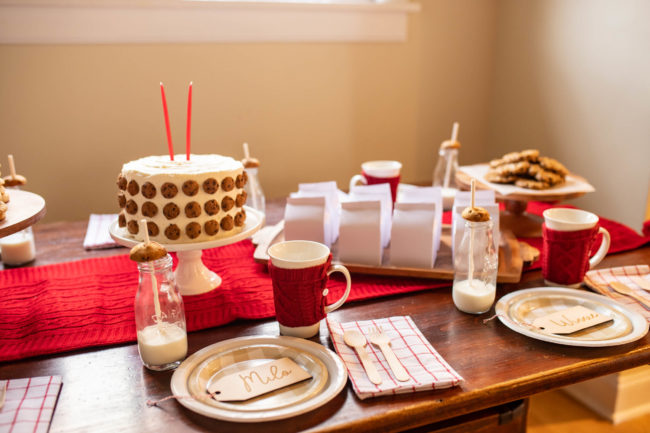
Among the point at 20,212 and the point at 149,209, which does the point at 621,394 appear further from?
the point at 20,212

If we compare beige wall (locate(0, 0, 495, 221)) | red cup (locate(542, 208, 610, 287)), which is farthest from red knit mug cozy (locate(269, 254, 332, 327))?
beige wall (locate(0, 0, 495, 221))

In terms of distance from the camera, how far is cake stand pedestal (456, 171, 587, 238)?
1330mm

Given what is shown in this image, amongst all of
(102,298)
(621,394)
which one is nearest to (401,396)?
(102,298)

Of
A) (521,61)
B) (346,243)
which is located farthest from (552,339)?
(521,61)

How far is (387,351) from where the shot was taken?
2.77 ft

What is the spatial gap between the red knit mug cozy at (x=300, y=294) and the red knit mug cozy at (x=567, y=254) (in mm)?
456

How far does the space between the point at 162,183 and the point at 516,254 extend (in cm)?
74

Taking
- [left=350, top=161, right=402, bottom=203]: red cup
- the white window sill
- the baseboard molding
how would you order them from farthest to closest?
1. the baseboard molding
2. the white window sill
3. [left=350, top=161, right=402, bottom=203]: red cup

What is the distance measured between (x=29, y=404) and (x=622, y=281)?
3.40ft

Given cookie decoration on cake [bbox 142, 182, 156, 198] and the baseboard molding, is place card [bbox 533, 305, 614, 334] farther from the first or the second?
the baseboard molding

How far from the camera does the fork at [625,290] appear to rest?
100 centimetres

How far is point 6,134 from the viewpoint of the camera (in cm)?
174

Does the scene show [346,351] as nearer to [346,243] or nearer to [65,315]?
[346,243]

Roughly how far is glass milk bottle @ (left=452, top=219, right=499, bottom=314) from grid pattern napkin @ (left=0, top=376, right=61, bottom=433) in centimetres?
66
